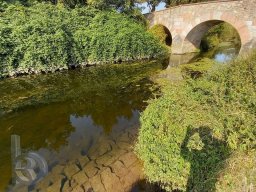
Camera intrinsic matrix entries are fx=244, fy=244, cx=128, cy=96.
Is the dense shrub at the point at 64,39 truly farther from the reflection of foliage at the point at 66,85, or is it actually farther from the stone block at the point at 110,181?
the stone block at the point at 110,181

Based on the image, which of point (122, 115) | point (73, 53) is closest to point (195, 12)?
point (73, 53)

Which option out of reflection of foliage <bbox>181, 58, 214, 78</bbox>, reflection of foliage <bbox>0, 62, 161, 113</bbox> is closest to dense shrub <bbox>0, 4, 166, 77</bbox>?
reflection of foliage <bbox>0, 62, 161, 113</bbox>

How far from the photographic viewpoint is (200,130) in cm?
484

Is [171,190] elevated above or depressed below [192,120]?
below

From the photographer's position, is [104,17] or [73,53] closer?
[73,53]

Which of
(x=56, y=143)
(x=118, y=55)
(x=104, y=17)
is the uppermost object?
(x=104, y=17)

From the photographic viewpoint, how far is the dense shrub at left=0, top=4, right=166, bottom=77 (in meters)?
14.1

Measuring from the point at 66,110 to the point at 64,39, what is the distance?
720cm

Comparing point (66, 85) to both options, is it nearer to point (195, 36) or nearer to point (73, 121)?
point (73, 121)

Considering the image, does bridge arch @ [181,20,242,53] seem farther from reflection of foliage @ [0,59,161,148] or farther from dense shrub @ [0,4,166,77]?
reflection of foliage @ [0,59,161,148]

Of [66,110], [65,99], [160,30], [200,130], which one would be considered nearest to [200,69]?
[66,110]

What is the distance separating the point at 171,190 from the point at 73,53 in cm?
1285

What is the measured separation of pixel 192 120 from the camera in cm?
498

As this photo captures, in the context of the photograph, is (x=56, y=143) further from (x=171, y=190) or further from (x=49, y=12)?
(x=49, y=12)
